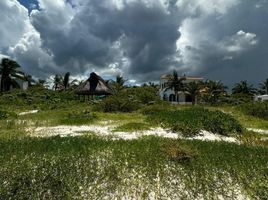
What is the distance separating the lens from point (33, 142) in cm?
1317

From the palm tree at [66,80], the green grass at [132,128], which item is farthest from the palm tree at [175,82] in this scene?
the green grass at [132,128]

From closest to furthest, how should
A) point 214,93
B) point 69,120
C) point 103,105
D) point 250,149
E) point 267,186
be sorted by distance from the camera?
point 267,186
point 250,149
point 69,120
point 103,105
point 214,93

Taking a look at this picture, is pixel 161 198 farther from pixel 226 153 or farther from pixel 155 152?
pixel 226 153

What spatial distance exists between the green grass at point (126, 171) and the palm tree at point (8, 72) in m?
58.8

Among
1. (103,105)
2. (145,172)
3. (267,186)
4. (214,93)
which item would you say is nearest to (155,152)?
(145,172)

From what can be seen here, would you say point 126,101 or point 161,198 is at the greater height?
point 126,101

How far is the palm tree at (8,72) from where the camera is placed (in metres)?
67.8

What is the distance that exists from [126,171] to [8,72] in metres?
63.6

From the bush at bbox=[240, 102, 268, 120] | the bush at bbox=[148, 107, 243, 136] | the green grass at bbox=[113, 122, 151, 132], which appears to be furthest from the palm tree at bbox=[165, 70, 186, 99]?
the green grass at bbox=[113, 122, 151, 132]

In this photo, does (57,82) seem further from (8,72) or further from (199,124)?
(199,124)

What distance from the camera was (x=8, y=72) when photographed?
226ft

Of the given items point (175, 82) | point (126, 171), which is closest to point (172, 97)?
point (175, 82)

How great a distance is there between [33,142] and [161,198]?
6.12 m

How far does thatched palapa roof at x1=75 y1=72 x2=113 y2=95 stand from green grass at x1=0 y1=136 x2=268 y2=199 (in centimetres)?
4369
